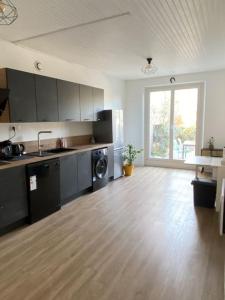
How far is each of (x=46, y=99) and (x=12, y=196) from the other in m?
1.59

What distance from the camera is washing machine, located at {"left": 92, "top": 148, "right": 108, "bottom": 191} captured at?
4.35 metres

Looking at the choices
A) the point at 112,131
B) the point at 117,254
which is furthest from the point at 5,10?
the point at 112,131

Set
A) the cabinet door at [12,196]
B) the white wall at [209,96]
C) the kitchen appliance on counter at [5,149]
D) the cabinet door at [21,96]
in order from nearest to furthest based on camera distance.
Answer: the cabinet door at [12,196]
the cabinet door at [21,96]
the kitchen appliance on counter at [5,149]
the white wall at [209,96]

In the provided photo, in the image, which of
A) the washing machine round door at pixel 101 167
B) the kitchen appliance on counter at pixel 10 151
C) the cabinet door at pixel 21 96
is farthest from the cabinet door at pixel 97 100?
the kitchen appliance on counter at pixel 10 151

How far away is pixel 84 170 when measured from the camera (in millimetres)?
4082

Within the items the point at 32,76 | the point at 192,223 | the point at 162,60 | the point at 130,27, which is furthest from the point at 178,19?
the point at 192,223

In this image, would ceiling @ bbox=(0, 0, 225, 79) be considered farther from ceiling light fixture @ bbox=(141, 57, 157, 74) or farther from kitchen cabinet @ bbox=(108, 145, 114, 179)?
kitchen cabinet @ bbox=(108, 145, 114, 179)

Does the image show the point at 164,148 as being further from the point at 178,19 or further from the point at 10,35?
the point at 10,35

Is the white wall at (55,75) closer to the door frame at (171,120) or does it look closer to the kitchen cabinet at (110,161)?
the kitchen cabinet at (110,161)

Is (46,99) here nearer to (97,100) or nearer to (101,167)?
(97,100)

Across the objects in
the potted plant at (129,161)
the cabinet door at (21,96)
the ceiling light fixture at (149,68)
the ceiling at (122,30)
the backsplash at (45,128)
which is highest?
the ceiling at (122,30)

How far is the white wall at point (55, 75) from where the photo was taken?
3.29 meters

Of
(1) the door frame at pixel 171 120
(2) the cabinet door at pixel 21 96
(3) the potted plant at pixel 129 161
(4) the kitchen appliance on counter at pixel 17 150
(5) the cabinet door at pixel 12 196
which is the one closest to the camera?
(5) the cabinet door at pixel 12 196

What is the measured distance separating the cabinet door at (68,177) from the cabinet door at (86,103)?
1.04 m
